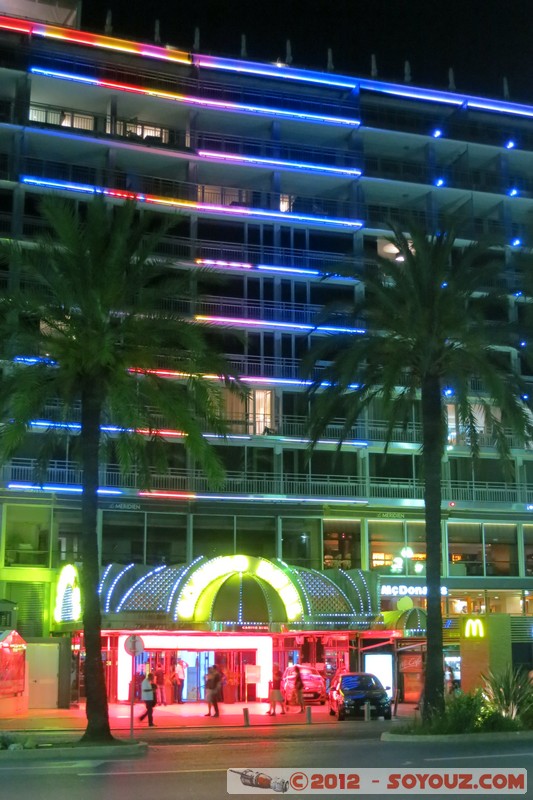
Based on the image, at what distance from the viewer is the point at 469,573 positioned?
55.8m

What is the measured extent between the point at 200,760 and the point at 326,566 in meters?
33.6

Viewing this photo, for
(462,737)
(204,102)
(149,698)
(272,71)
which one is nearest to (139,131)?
(204,102)

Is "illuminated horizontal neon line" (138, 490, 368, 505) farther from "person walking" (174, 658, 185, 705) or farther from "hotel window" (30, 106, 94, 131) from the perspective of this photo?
"hotel window" (30, 106, 94, 131)

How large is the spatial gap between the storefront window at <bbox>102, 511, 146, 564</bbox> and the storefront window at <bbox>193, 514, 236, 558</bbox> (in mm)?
2842

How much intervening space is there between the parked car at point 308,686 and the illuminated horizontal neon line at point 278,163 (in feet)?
90.9

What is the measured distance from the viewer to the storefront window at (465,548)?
183 feet

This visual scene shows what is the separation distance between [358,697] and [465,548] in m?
22.9

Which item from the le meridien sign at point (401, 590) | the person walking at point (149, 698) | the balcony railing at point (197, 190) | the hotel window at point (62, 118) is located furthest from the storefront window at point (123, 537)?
the hotel window at point (62, 118)

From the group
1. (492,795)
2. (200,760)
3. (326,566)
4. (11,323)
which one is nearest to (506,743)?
(200,760)

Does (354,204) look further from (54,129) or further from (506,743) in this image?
(506,743)

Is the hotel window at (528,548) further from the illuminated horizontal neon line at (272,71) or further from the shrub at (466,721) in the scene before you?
the shrub at (466,721)

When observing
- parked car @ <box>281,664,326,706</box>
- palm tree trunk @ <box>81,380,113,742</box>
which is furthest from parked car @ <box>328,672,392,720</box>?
palm tree trunk @ <box>81,380,113,742</box>

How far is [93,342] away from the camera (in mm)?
25844

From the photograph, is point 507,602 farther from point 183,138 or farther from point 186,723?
point 183,138
